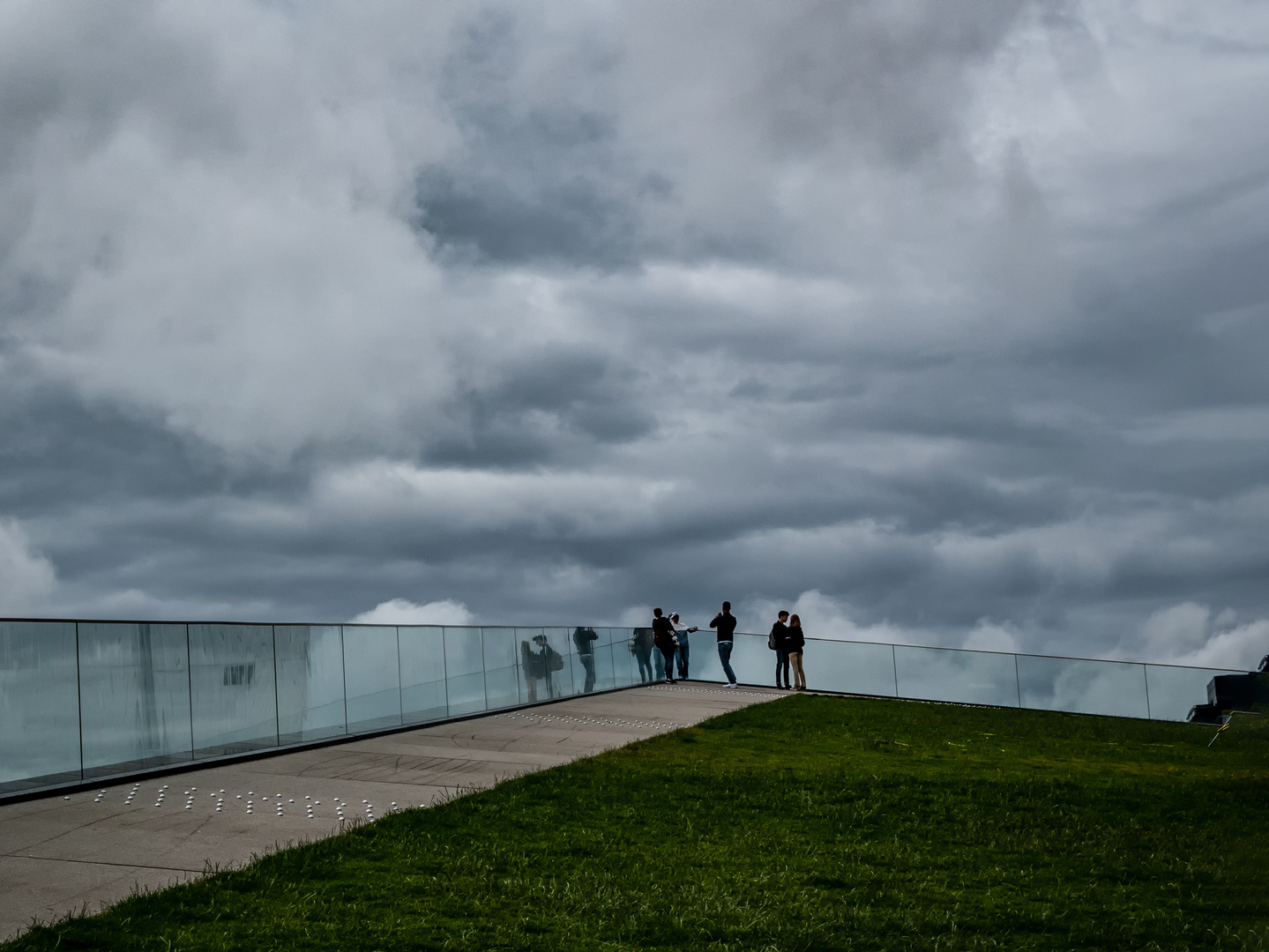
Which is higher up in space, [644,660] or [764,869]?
[644,660]

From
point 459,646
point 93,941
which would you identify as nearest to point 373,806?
point 93,941

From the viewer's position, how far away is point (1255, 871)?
17.1 feet

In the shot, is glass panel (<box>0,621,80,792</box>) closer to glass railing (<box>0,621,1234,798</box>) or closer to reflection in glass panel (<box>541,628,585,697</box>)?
glass railing (<box>0,621,1234,798</box>)

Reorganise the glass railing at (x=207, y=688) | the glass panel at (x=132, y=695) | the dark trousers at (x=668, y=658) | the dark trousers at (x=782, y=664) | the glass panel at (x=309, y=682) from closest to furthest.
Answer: the glass railing at (x=207, y=688), the glass panel at (x=132, y=695), the glass panel at (x=309, y=682), the dark trousers at (x=782, y=664), the dark trousers at (x=668, y=658)

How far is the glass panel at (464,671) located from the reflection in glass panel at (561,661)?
3481 millimetres

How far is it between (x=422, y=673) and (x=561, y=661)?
657 cm

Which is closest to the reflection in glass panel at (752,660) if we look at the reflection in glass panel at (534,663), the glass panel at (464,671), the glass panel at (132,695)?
the reflection in glass panel at (534,663)

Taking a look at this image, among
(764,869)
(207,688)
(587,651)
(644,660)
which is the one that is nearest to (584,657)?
(587,651)

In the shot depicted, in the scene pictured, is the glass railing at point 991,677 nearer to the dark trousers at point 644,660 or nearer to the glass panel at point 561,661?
the dark trousers at point 644,660

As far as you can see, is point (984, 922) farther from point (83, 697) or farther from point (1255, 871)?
point (83, 697)

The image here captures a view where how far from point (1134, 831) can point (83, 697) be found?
34.9 ft

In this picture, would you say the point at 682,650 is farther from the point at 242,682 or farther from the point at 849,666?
the point at 242,682

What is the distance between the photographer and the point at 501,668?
75.8 feet

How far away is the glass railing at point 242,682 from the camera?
12305mm
